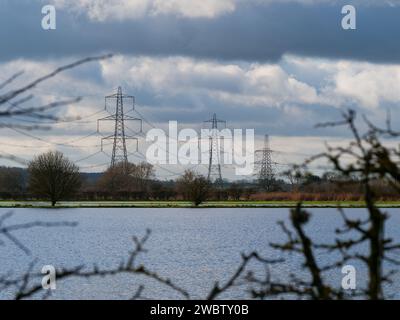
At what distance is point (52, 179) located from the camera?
8181cm

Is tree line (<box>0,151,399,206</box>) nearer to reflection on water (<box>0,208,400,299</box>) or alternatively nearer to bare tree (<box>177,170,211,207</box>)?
bare tree (<box>177,170,211,207</box>)

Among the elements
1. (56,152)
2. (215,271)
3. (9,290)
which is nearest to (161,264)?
(215,271)

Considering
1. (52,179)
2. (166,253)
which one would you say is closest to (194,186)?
(52,179)

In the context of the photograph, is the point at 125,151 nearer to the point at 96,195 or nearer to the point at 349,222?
the point at 96,195

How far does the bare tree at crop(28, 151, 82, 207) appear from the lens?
82.1 metres

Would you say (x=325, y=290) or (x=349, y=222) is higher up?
(x=349, y=222)

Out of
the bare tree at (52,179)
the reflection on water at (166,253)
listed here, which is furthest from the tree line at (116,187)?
the reflection on water at (166,253)

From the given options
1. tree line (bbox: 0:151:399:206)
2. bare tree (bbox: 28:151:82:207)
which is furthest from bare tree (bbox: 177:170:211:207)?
bare tree (bbox: 28:151:82:207)

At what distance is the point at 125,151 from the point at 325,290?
78.8 meters

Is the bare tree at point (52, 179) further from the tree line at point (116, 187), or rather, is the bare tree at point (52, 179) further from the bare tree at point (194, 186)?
the bare tree at point (194, 186)

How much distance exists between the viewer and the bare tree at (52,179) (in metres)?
82.1

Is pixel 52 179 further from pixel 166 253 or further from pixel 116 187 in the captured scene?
pixel 166 253

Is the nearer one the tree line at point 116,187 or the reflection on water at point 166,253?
the reflection on water at point 166,253
